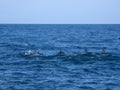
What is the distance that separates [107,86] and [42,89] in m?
4.58

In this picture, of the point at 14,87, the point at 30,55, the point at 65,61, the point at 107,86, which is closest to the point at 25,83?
the point at 14,87

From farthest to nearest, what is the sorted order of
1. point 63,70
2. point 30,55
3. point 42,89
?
point 30,55
point 63,70
point 42,89

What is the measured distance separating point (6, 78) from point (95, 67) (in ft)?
32.4

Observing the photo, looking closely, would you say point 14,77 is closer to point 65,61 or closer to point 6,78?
point 6,78

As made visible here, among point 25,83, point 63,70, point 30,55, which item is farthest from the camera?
point 30,55

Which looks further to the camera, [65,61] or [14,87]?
[65,61]

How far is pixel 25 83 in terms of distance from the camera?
2709 centimetres

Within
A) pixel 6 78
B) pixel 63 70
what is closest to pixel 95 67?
pixel 63 70

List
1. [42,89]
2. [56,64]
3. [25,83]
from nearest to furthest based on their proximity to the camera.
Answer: [42,89], [25,83], [56,64]

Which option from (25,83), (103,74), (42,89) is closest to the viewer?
(42,89)

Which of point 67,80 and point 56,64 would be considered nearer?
point 67,80

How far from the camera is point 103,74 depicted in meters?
31.2

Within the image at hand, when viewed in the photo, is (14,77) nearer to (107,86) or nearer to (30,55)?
(107,86)

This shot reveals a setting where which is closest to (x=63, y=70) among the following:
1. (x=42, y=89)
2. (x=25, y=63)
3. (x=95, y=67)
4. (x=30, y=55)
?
(x=95, y=67)
